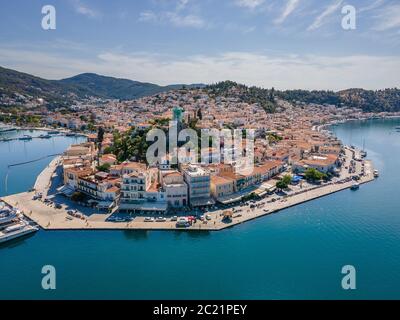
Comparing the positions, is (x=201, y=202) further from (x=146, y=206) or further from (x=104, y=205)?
(x=104, y=205)

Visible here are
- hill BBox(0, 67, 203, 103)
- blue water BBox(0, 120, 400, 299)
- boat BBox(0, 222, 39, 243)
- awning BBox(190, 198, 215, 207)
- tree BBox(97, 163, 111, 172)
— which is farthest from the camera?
hill BBox(0, 67, 203, 103)

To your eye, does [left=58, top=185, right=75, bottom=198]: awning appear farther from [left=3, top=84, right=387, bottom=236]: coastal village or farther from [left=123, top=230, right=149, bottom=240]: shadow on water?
[left=123, top=230, right=149, bottom=240]: shadow on water

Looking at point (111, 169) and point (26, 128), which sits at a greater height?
point (26, 128)

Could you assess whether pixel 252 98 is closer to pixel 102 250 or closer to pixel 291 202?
pixel 291 202

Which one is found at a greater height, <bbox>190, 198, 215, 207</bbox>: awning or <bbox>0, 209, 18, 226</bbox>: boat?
<bbox>190, 198, 215, 207</bbox>: awning

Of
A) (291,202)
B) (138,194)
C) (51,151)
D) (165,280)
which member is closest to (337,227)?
(291,202)

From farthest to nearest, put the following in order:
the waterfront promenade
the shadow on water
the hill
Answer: the hill → the waterfront promenade → the shadow on water

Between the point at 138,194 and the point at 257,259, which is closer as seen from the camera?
the point at 257,259

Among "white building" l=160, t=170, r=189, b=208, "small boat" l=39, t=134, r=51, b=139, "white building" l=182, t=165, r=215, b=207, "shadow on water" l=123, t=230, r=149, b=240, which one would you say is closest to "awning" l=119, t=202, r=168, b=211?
"white building" l=160, t=170, r=189, b=208
